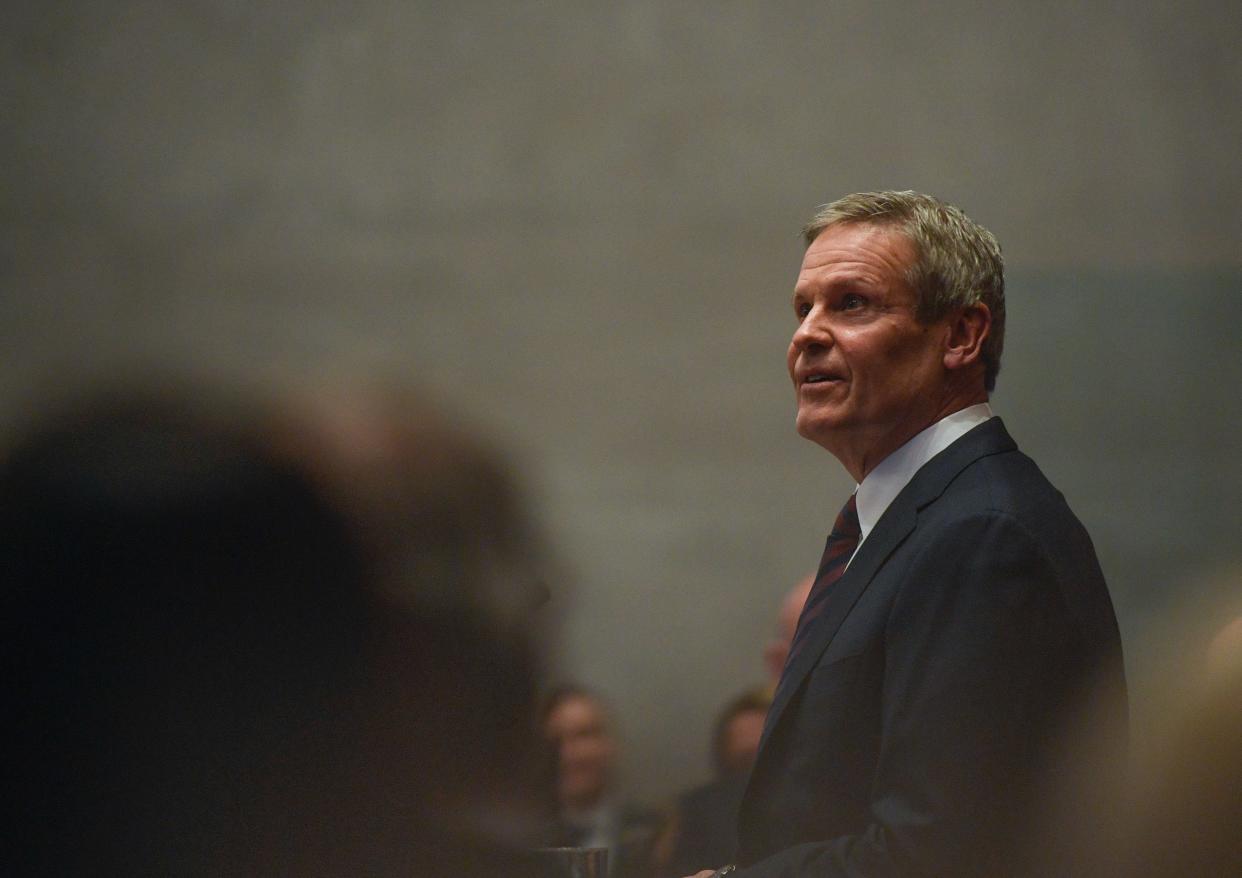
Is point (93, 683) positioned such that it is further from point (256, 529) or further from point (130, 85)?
point (130, 85)

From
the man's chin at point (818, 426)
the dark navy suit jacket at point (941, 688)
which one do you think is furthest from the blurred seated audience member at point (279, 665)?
the man's chin at point (818, 426)

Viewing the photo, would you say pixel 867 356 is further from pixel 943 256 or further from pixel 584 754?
pixel 584 754

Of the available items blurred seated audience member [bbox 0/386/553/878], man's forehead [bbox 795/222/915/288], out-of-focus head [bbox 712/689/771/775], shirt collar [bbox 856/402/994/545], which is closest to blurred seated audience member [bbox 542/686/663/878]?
out-of-focus head [bbox 712/689/771/775]

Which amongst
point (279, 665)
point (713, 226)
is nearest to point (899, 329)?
point (713, 226)

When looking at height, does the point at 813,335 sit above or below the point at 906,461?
above

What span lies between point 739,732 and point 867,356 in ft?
2.08

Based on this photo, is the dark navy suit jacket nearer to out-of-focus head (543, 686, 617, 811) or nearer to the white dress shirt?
the white dress shirt

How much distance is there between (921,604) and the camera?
3.27 feet

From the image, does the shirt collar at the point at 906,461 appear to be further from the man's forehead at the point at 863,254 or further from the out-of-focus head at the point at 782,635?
the out-of-focus head at the point at 782,635

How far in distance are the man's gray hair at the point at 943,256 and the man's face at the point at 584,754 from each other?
1.58ft

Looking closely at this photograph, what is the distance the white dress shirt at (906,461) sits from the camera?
1.18 meters

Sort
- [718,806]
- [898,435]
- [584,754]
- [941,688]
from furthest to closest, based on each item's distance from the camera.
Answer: [718,806] < [584,754] < [898,435] < [941,688]

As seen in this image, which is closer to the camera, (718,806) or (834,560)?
(834,560)

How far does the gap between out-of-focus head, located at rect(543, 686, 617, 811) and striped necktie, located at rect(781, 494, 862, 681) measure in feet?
0.68
